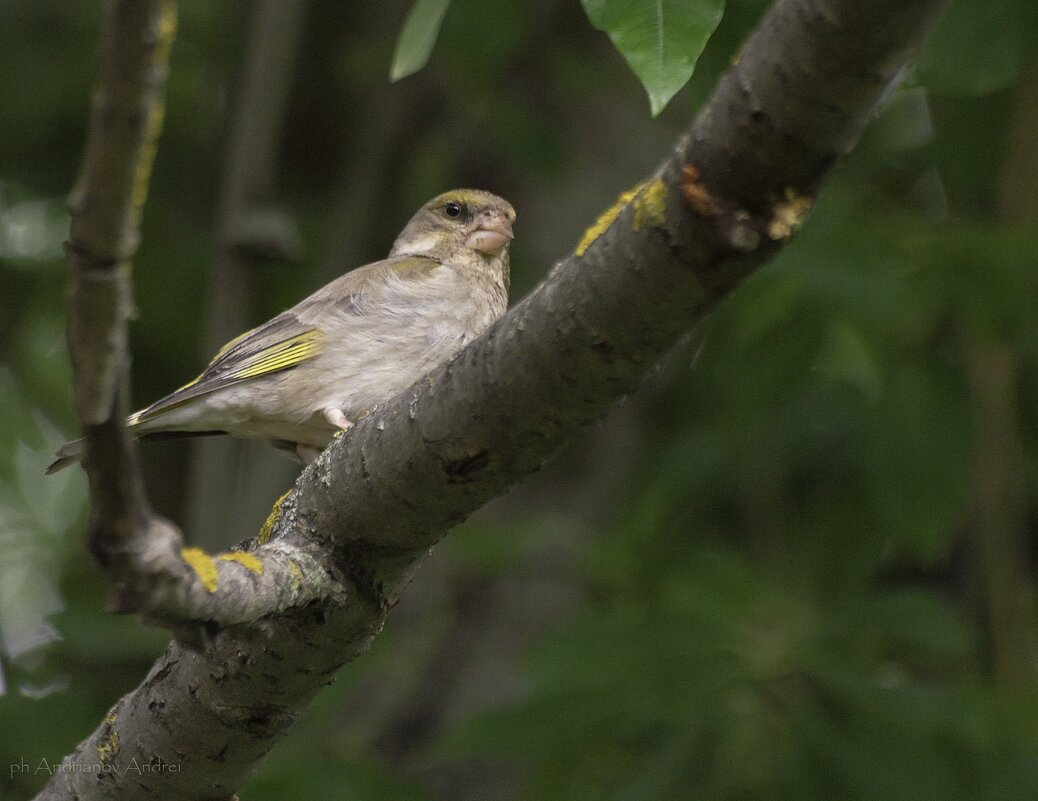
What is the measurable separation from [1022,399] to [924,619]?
1888mm

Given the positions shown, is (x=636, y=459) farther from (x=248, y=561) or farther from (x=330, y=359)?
(x=248, y=561)

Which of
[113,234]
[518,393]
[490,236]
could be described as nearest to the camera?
[113,234]

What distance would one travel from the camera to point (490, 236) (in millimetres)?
6250

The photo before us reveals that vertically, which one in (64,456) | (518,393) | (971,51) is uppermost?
(518,393)

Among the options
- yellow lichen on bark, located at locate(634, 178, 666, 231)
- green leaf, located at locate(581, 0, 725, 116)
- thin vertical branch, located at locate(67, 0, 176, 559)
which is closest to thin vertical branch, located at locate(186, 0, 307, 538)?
green leaf, located at locate(581, 0, 725, 116)

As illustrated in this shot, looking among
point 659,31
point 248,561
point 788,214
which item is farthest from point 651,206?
point 248,561

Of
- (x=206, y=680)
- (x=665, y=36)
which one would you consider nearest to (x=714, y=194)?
(x=665, y=36)

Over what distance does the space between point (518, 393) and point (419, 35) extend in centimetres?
115

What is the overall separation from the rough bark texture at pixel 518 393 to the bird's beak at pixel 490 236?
281 centimetres

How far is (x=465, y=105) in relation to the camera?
26.5ft

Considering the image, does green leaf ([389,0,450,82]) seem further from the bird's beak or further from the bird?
the bird's beak

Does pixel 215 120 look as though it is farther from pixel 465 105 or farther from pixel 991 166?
pixel 991 166

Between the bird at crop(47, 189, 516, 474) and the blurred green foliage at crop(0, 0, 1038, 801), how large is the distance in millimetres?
1196

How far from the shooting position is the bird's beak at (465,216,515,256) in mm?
6225
